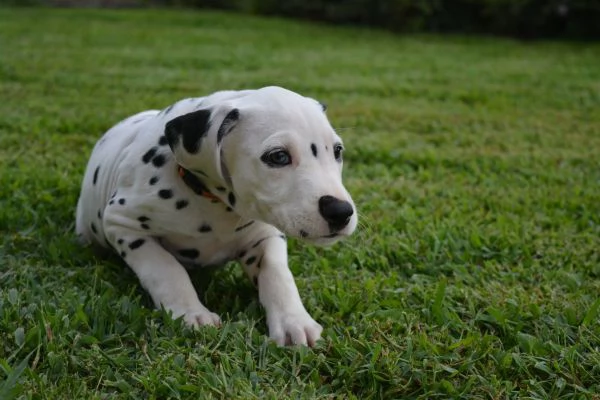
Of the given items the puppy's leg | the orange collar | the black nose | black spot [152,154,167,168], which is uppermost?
the black nose

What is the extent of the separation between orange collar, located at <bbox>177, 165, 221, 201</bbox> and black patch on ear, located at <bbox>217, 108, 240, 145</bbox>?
1.08ft

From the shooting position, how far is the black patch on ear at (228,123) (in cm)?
298

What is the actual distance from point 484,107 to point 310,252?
17.5 ft

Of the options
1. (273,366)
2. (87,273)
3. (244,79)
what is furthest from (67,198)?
(244,79)

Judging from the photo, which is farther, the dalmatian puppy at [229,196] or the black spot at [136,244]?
the black spot at [136,244]

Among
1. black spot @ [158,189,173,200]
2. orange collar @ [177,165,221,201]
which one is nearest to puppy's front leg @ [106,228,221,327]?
black spot @ [158,189,173,200]

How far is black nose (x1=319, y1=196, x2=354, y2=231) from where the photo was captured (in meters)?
2.79

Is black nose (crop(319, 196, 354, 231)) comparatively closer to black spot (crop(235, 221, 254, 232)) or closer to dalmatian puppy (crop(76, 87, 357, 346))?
dalmatian puppy (crop(76, 87, 357, 346))

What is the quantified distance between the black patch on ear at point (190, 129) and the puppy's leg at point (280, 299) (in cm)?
69

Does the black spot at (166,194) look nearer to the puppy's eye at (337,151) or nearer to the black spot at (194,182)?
the black spot at (194,182)

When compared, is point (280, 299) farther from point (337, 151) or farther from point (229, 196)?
point (337, 151)

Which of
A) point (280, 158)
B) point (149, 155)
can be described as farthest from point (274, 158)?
point (149, 155)

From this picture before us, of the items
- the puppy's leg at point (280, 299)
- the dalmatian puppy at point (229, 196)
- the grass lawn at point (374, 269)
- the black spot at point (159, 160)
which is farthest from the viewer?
the black spot at point (159, 160)

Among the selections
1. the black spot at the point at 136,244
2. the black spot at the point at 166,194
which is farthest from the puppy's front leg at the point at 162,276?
the black spot at the point at 166,194
